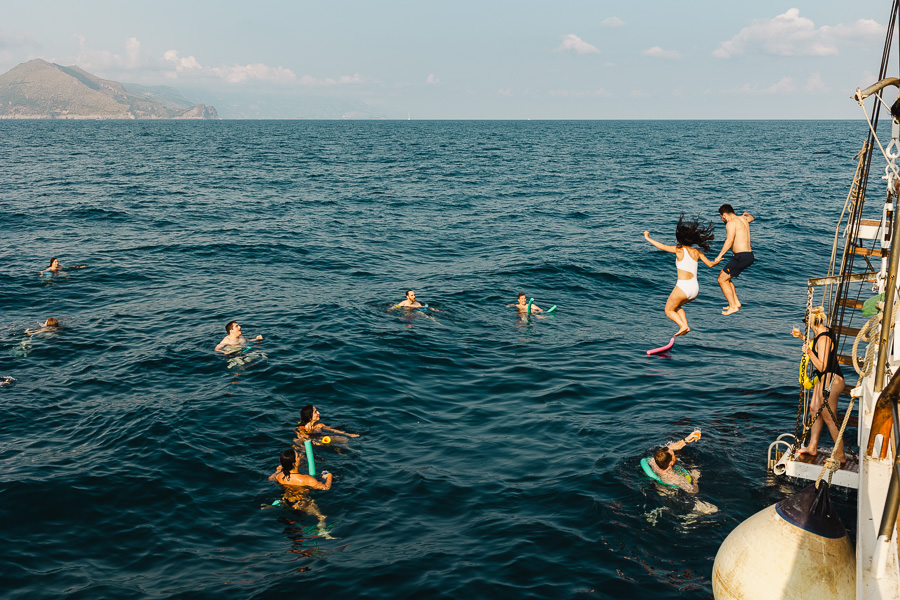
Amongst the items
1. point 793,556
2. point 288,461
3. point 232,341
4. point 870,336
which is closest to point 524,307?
point 232,341

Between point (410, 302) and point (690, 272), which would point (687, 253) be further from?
point (410, 302)

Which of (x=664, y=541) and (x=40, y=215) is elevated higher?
(x=40, y=215)

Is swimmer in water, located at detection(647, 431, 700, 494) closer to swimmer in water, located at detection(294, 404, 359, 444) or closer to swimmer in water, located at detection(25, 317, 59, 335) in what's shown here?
swimmer in water, located at detection(294, 404, 359, 444)

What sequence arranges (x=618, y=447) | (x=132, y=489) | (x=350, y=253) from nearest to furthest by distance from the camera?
1. (x=132, y=489)
2. (x=618, y=447)
3. (x=350, y=253)

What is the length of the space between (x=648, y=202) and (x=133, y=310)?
36384 millimetres

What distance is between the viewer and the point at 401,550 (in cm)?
1016

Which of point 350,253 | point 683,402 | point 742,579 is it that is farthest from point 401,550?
point 350,253

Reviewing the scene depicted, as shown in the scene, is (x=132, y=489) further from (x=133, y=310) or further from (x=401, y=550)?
(x=133, y=310)

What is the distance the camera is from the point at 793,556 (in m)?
6.18

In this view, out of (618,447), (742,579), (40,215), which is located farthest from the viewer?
(40,215)

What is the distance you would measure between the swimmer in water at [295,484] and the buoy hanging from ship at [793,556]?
7.16 meters

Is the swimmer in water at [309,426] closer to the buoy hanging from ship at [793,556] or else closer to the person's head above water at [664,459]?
the person's head above water at [664,459]

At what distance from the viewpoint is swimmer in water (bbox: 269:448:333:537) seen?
447 inches

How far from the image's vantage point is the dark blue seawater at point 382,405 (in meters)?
9.97
